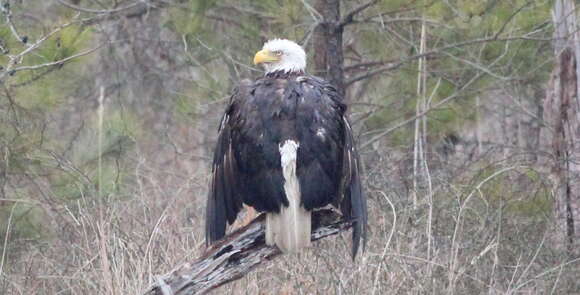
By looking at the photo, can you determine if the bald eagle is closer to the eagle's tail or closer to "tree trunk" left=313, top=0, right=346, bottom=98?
the eagle's tail

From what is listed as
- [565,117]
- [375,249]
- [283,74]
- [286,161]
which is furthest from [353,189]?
[565,117]

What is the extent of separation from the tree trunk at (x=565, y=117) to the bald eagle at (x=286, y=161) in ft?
8.10

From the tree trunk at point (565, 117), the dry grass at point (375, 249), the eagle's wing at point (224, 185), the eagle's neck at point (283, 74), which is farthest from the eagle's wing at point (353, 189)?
the tree trunk at point (565, 117)

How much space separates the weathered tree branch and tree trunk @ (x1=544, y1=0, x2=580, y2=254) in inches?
114

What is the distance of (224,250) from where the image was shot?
4.82 meters

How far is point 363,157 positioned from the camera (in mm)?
8094

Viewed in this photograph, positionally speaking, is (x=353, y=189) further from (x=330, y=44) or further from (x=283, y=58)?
(x=330, y=44)

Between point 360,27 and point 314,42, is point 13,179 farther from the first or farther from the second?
point 360,27

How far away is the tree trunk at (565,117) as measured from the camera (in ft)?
→ 24.0

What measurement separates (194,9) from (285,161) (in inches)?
111

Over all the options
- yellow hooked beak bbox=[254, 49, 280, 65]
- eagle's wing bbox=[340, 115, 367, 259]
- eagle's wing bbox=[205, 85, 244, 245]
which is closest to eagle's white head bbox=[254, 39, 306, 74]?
yellow hooked beak bbox=[254, 49, 280, 65]

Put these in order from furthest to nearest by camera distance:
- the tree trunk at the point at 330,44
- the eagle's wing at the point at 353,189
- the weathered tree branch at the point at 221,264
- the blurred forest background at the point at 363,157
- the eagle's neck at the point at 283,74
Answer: the tree trunk at the point at 330,44 → the blurred forest background at the point at 363,157 → the eagle's neck at the point at 283,74 → the eagle's wing at the point at 353,189 → the weathered tree branch at the point at 221,264

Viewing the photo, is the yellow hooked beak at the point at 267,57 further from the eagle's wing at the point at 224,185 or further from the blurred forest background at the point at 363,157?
the blurred forest background at the point at 363,157

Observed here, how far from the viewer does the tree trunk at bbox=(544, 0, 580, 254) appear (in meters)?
7.32
